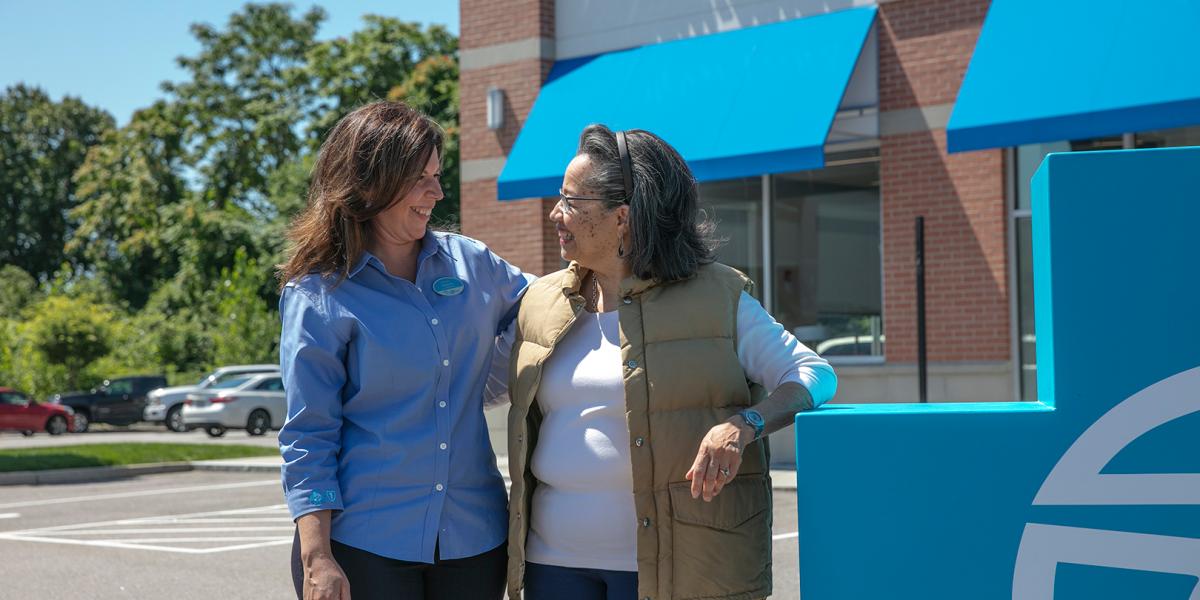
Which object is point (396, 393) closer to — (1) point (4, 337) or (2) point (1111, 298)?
(2) point (1111, 298)

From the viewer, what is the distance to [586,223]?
3074 millimetres

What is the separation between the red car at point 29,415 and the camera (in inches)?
1217

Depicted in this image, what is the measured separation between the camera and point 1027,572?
2.54 meters

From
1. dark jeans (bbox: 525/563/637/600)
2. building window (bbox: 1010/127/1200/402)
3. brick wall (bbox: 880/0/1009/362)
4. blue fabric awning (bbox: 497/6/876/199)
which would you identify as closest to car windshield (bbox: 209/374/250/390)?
blue fabric awning (bbox: 497/6/876/199)

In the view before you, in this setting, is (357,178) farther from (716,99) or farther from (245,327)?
(245,327)

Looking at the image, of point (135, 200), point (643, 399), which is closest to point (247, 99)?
point (135, 200)

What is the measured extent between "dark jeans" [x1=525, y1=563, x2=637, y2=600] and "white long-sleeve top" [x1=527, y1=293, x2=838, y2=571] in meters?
0.02

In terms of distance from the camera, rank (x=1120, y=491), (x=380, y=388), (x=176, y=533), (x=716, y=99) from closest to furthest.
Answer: (x=1120, y=491) < (x=380, y=388) < (x=176, y=533) < (x=716, y=99)

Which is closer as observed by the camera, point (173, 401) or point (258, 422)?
point (258, 422)

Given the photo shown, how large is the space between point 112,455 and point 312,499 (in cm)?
1767

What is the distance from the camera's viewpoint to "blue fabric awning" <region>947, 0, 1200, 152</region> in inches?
424

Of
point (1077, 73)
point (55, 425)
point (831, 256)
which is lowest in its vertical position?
point (55, 425)

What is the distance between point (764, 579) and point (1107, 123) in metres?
9.07

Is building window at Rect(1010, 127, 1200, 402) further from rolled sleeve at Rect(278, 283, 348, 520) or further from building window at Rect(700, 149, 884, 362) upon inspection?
rolled sleeve at Rect(278, 283, 348, 520)
